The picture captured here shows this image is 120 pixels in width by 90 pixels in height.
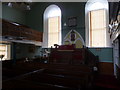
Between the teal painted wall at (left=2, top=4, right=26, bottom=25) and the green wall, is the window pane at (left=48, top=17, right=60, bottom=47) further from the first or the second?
the teal painted wall at (left=2, top=4, right=26, bottom=25)

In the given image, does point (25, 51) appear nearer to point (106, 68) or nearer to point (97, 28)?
point (97, 28)

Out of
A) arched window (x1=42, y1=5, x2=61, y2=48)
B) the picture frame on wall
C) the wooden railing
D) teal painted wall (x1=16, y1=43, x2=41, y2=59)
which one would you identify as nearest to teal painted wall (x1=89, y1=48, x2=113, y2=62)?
the picture frame on wall

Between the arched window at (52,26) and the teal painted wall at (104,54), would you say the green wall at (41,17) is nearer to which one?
the teal painted wall at (104,54)

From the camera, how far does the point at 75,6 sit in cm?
581

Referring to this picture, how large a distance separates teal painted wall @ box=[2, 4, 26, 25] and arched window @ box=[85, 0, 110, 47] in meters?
4.17

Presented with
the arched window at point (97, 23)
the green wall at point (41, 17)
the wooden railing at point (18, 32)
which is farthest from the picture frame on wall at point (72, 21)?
the wooden railing at point (18, 32)

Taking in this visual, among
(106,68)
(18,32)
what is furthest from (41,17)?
(106,68)

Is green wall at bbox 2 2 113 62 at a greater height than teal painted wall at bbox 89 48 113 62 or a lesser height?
greater

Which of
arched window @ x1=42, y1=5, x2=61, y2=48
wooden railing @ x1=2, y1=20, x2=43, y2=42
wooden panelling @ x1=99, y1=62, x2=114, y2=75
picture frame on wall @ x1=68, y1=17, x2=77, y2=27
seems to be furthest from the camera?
arched window @ x1=42, y1=5, x2=61, y2=48

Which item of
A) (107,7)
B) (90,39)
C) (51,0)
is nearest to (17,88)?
(90,39)

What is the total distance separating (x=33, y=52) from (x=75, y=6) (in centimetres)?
364

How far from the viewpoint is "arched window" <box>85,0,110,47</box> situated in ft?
16.8

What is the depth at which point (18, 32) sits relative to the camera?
16.2 ft

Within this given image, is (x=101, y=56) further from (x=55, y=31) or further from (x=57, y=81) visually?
(x=57, y=81)
